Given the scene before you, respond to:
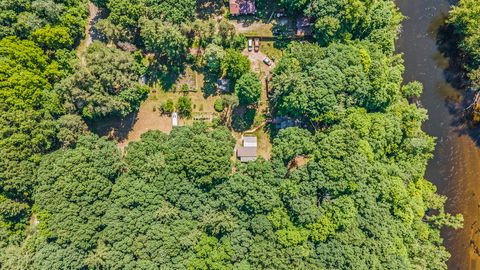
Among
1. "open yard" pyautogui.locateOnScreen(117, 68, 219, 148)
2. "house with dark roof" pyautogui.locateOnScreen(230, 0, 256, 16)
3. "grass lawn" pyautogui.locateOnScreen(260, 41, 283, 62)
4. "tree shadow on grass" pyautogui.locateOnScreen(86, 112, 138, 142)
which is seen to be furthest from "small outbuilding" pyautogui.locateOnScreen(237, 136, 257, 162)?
"house with dark roof" pyautogui.locateOnScreen(230, 0, 256, 16)

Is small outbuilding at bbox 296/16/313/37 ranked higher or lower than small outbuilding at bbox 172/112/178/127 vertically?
higher

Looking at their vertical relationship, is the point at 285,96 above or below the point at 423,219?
above

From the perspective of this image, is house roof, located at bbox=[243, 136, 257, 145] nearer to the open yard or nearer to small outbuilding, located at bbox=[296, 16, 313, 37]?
the open yard

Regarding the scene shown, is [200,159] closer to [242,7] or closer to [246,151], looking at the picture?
[246,151]

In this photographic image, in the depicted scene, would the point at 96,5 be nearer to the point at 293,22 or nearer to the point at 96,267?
the point at 293,22

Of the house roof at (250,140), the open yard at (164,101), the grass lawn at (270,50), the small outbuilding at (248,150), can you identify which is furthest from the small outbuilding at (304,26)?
the small outbuilding at (248,150)

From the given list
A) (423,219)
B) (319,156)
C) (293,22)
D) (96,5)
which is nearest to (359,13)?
(293,22)

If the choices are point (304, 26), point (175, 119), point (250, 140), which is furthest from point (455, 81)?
point (175, 119)

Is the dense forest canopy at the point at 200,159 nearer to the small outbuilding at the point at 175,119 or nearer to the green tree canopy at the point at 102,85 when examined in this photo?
the green tree canopy at the point at 102,85
